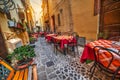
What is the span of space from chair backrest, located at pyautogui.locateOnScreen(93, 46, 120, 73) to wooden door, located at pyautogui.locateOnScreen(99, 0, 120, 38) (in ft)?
6.74

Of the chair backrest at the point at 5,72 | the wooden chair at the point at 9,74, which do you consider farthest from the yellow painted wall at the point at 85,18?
the chair backrest at the point at 5,72

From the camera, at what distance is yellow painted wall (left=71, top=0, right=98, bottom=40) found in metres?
4.26

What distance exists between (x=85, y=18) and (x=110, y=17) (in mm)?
1651

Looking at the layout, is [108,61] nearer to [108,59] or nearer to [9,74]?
[108,59]

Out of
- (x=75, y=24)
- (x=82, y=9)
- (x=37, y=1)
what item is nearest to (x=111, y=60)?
(x=82, y=9)

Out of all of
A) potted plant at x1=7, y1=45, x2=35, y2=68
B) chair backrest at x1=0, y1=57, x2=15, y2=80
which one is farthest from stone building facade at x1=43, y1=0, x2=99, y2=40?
chair backrest at x1=0, y1=57, x2=15, y2=80

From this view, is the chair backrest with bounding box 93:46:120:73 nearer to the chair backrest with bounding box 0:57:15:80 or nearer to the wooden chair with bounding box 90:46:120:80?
the wooden chair with bounding box 90:46:120:80

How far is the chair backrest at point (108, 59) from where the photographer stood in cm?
134

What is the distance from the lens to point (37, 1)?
24.5 m

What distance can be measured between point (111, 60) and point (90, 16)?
3.54 metres

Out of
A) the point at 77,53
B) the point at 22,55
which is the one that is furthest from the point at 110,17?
the point at 22,55

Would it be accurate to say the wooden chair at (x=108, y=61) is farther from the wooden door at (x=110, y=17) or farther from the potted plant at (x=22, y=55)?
the wooden door at (x=110, y=17)

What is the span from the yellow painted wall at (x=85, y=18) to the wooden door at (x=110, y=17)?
43 centimetres

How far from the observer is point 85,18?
189 inches
